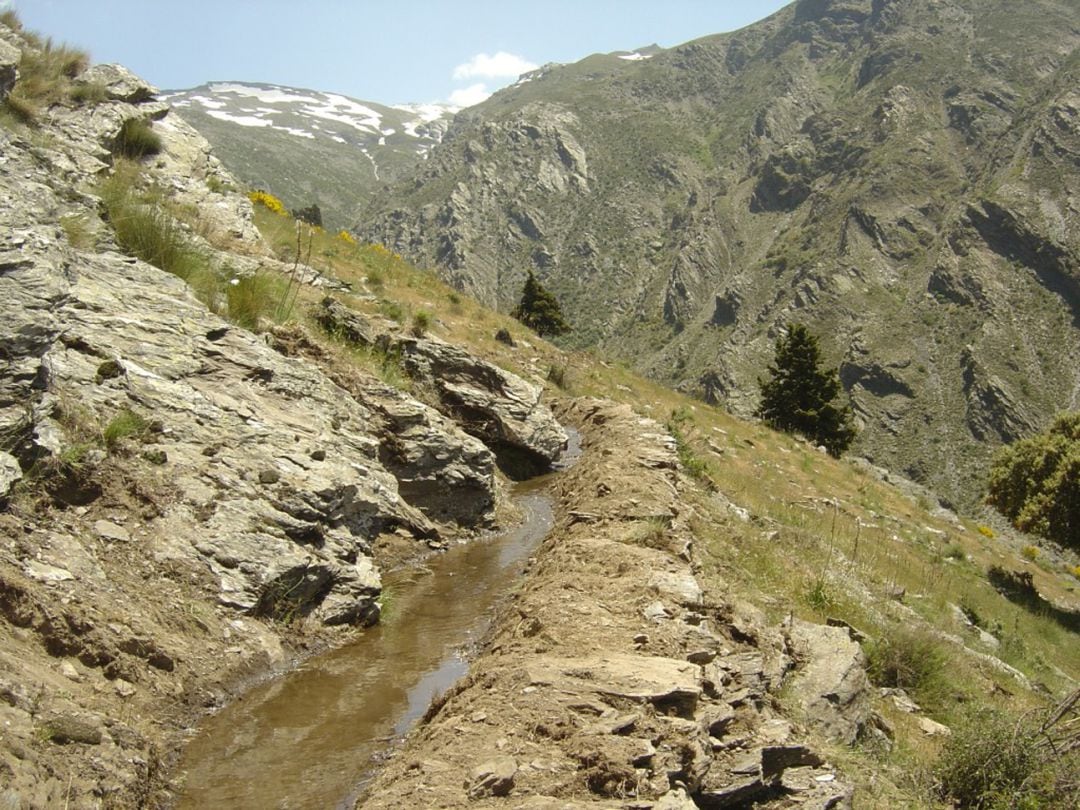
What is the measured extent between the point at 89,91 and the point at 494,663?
15213 millimetres

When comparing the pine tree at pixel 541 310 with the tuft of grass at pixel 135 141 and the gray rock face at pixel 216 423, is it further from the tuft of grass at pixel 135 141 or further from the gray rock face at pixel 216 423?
the gray rock face at pixel 216 423

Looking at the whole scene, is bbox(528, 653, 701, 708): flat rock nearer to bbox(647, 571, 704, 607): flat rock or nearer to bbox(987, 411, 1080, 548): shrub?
bbox(647, 571, 704, 607): flat rock

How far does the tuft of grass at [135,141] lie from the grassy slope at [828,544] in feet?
8.94

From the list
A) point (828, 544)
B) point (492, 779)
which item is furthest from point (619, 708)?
point (828, 544)

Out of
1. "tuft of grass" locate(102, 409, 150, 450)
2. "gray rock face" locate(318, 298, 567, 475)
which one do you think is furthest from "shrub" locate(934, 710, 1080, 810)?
"gray rock face" locate(318, 298, 567, 475)

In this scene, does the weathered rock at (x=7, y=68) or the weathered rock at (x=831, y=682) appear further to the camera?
the weathered rock at (x=7, y=68)

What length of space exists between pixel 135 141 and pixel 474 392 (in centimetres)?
886

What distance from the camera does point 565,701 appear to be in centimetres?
489

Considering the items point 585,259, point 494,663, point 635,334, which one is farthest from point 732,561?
point 585,259

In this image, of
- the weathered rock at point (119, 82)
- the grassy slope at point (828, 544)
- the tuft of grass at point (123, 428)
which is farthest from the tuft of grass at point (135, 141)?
the tuft of grass at point (123, 428)

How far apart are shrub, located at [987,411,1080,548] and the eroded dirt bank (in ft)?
81.0

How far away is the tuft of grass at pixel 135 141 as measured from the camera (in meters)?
15.6

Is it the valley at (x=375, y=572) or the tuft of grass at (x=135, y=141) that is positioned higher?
the tuft of grass at (x=135, y=141)

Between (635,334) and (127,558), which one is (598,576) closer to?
(127,558)
